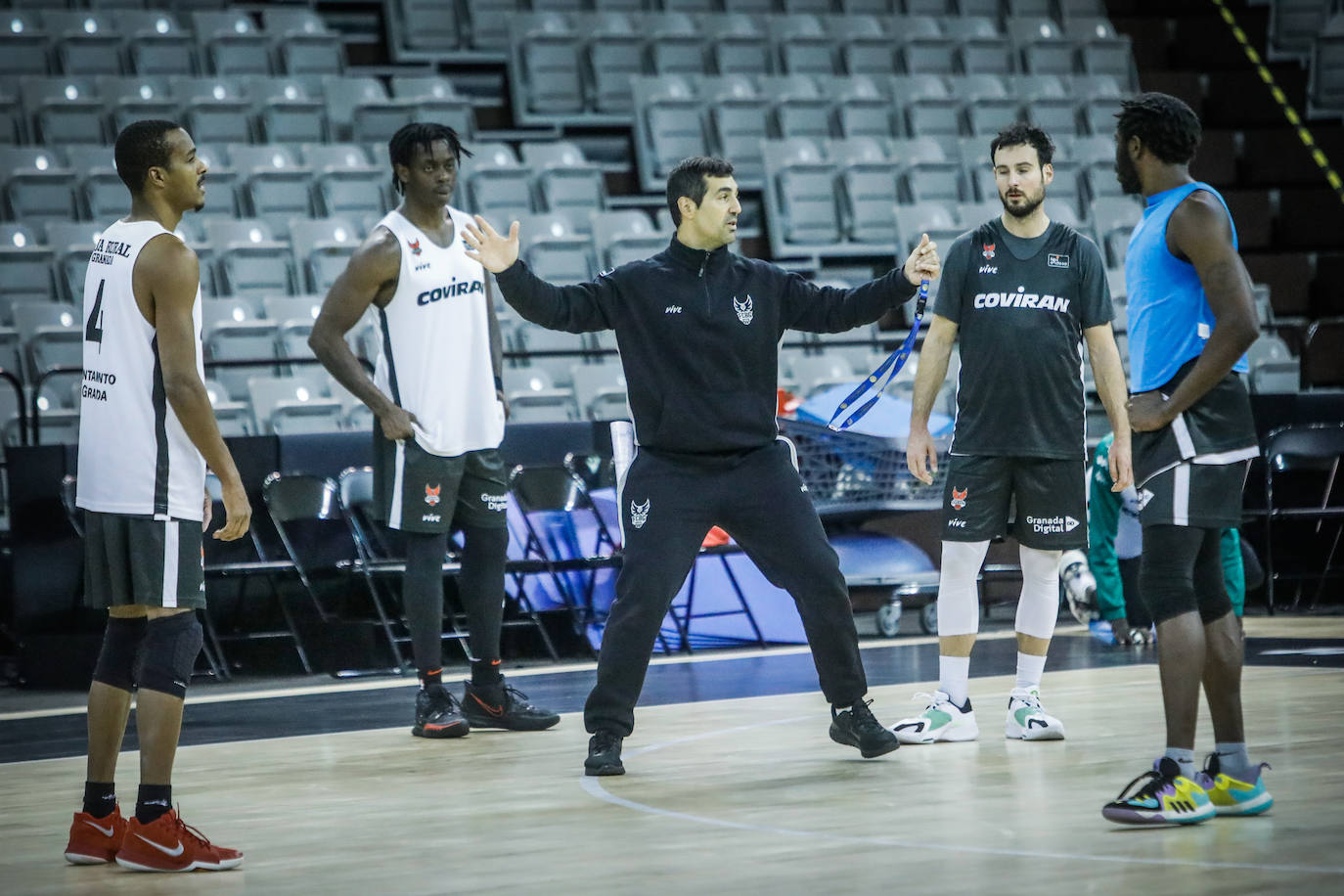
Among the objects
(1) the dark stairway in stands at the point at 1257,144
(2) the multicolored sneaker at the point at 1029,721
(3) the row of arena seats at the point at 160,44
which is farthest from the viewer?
(1) the dark stairway in stands at the point at 1257,144

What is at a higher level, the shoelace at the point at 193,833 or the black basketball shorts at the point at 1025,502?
the black basketball shorts at the point at 1025,502

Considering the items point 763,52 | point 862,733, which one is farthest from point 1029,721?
point 763,52

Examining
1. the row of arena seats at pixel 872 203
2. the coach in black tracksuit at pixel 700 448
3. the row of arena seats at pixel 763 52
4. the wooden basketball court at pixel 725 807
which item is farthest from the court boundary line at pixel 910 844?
the row of arena seats at pixel 763 52

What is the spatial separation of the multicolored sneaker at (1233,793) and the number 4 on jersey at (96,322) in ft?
8.86

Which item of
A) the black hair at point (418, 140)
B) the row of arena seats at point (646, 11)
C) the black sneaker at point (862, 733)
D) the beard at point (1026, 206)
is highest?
the row of arena seats at point (646, 11)

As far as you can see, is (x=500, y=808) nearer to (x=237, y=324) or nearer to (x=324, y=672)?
(x=324, y=672)

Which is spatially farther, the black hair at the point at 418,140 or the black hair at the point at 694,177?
the black hair at the point at 418,140

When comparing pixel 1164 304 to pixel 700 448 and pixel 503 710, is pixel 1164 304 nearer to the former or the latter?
pixel 700 448

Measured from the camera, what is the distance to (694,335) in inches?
201

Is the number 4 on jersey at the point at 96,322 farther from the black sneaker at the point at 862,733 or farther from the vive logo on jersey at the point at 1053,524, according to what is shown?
the vive logo on jersey at the point at 1053,524

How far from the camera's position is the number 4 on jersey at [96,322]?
13.5 ft

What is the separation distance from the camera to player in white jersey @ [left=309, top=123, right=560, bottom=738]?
612 centimetres

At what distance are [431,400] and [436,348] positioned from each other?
0.60 feet

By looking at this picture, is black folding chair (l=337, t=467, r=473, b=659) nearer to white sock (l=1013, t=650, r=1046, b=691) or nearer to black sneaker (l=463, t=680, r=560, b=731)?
black sneaker (l=463, t=680, r=560, b=731)
